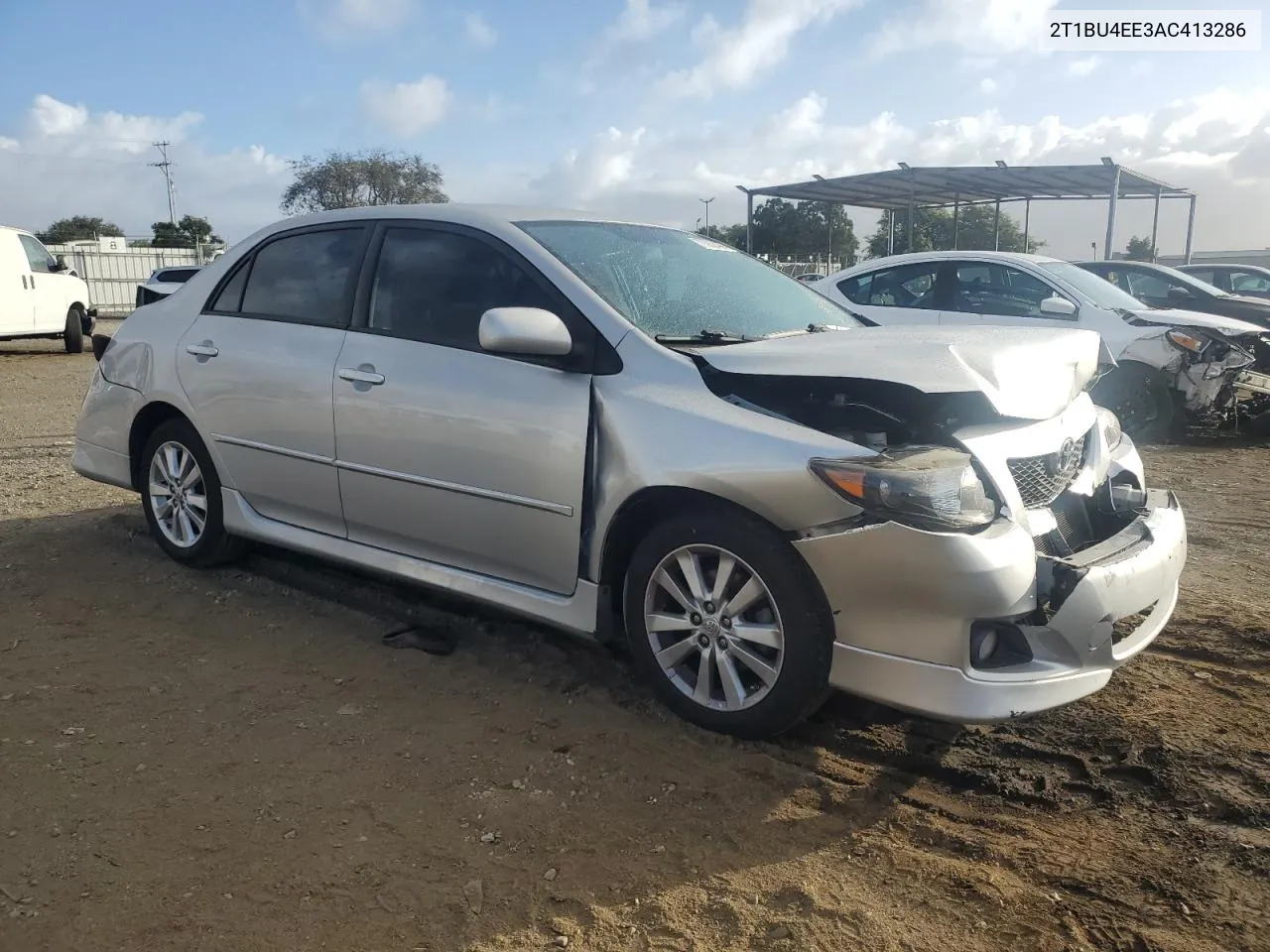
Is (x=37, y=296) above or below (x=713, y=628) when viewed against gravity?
above

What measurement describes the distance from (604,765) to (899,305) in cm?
675

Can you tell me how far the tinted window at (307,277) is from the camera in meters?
4.08

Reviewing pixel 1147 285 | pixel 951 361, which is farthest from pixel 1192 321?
pixel 951 361

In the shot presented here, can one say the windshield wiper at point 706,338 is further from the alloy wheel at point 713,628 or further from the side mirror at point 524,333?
the alloy wheel at point 713,628

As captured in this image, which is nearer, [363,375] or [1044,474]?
[1044,474]

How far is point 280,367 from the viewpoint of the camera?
4137mm

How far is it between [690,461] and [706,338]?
0.67 meters

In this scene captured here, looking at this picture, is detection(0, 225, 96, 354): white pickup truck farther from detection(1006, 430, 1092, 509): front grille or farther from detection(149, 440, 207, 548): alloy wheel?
detection(1006, 430, 1092, 509): front grille

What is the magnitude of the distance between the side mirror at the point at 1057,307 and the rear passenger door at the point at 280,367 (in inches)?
235

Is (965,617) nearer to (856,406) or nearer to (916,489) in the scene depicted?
(916,489)

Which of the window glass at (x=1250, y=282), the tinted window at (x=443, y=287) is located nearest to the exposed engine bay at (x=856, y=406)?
the tinted window at (x=443, y=287)

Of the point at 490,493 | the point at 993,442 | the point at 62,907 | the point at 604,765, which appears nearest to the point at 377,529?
the point at 490,493

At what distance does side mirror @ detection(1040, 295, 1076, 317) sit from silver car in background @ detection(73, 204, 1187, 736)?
175 inches

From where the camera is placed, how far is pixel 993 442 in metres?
2.91
